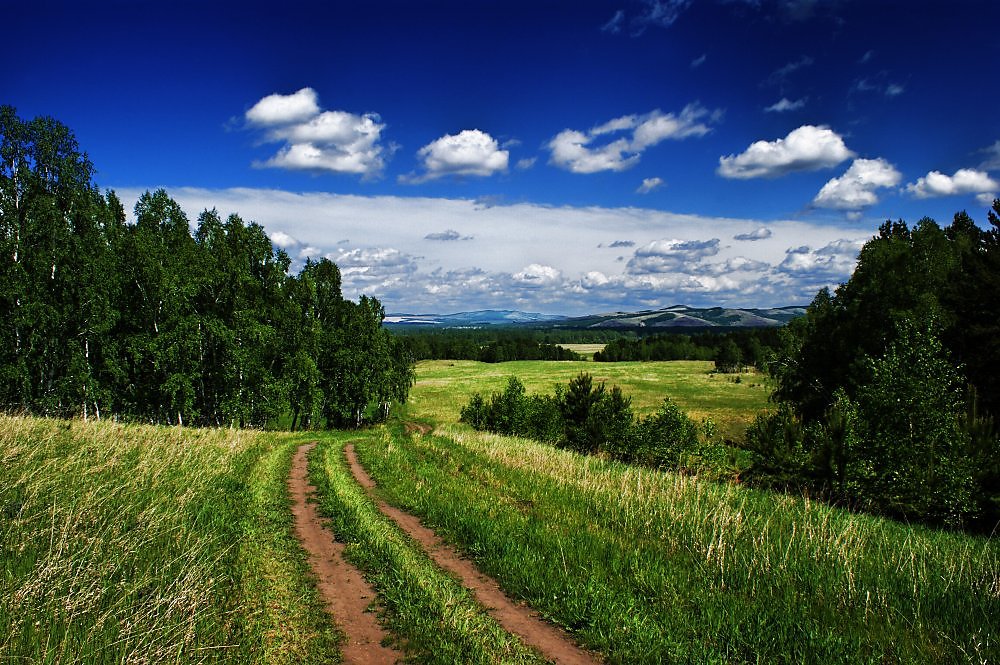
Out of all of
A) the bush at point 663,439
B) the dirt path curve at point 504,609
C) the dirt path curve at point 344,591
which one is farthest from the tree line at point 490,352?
the dirt path curve at point 504,609

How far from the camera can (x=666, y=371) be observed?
11988cm

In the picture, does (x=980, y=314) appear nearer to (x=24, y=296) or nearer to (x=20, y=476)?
(x=20, y=476)

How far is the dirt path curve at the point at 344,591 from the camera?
547 centimetres

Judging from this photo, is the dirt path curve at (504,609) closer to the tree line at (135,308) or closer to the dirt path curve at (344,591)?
the dirt path curve at (344,591)

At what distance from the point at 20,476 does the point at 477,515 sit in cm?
854

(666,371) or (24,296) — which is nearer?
(24,296)

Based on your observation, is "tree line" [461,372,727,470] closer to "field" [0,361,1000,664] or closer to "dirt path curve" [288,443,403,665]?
"field" [0,361,1000,664]

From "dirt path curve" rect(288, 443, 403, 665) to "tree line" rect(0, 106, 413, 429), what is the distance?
77.2ft

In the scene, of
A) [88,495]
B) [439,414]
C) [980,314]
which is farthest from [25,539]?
[439,414]

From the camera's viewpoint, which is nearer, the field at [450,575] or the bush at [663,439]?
the field at [450,575]

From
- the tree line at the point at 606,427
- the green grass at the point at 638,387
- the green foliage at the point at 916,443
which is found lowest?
the green grass at the point at 638,387

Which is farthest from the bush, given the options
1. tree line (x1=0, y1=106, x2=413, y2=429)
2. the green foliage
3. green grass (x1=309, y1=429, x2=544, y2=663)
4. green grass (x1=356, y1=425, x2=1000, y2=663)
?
tree line (x1=0, y1=106, x2=413, y2=429)

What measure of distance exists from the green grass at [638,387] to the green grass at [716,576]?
4757 cm

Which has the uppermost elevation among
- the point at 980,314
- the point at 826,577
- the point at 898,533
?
the point at 980,314
